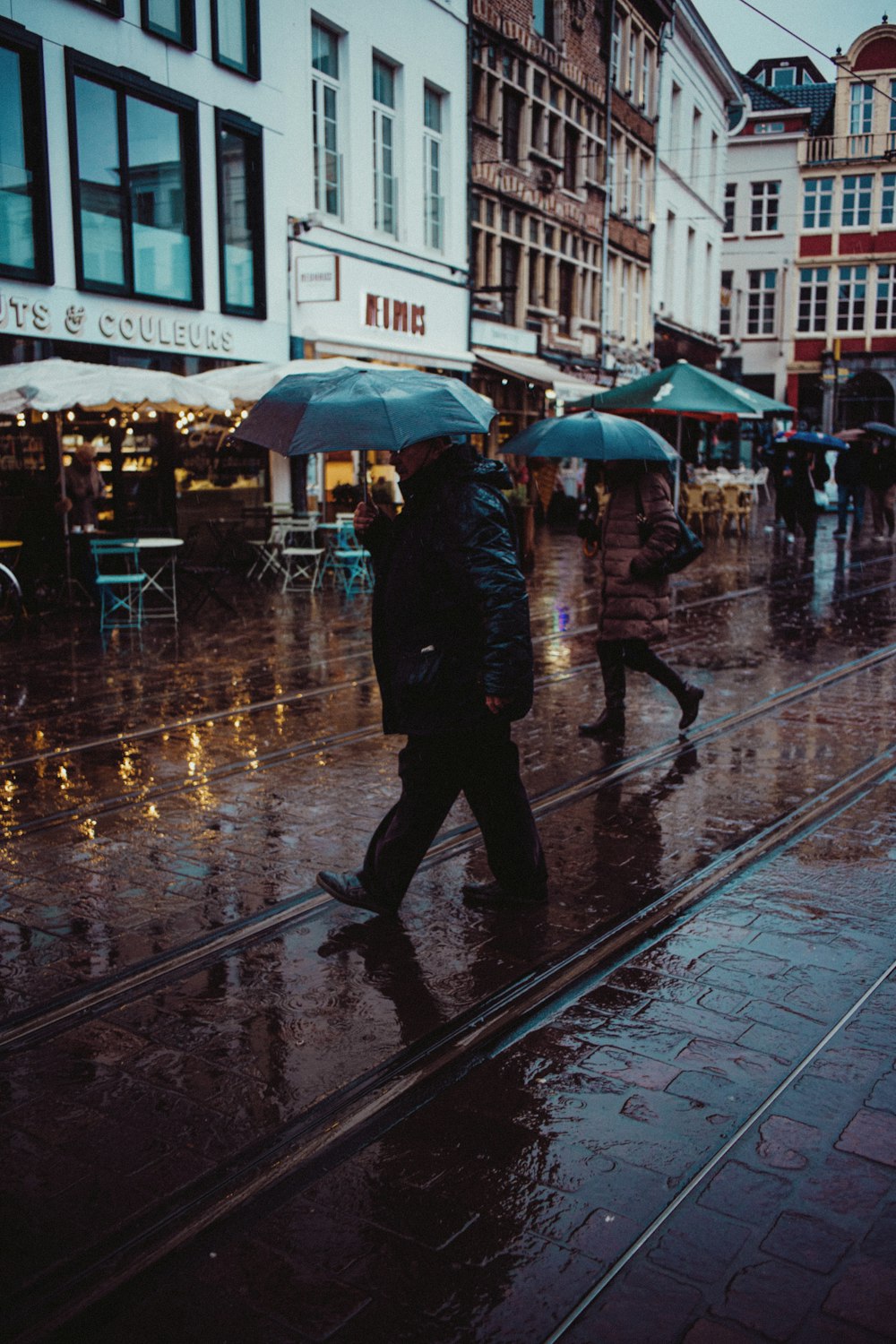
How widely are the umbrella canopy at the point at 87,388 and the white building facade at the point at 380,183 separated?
19.0ft

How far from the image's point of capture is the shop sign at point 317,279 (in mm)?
18281

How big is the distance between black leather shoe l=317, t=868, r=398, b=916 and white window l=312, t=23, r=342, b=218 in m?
16.9

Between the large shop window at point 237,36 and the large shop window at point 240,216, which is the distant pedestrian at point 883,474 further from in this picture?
the large shop window at point 237,36

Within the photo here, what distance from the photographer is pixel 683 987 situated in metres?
4.00

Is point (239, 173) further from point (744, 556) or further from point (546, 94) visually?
point (546, 94)

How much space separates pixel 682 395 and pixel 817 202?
133ft

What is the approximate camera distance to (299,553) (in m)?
15.1

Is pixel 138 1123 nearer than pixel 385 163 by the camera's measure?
Yes

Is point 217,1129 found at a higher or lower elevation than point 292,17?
lower

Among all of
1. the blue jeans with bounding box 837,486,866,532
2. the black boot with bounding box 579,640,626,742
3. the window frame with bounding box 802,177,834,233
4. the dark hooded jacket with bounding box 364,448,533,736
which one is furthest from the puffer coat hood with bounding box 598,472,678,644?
the window frame with bounding box 802,177,834,233

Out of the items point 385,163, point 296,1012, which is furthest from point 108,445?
point 296,1012

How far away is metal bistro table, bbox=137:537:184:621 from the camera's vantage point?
41.1ft

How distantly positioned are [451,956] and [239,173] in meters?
16.0

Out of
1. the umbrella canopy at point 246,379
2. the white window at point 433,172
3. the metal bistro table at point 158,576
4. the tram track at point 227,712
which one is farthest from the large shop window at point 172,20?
the tram track at point 227,712
